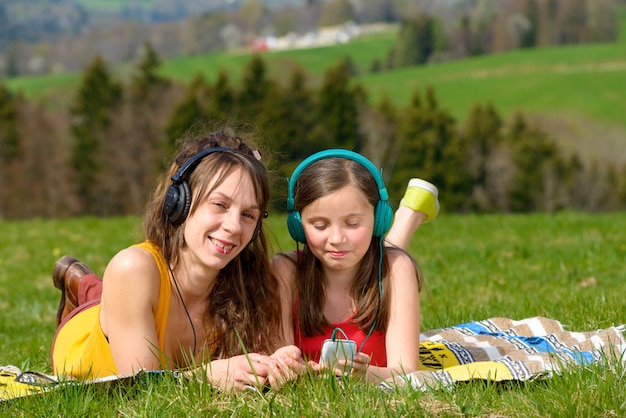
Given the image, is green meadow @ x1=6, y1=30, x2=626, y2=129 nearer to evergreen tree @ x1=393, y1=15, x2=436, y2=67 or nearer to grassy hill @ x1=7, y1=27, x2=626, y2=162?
grassy hill @ x1=7, y1=27, x2=626, y2=162

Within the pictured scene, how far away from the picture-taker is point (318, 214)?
14.9 ft

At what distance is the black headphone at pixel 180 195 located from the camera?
14.4ft

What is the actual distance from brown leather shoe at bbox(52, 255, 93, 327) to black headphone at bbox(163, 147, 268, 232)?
164cm

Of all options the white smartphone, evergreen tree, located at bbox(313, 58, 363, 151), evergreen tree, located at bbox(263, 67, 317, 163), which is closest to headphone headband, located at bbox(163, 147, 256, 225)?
the white smartphone

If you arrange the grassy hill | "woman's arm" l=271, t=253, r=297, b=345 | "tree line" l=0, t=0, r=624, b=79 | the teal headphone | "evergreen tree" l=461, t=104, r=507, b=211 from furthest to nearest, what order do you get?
"tree line" l=0, t=0, r=624, b=79, the grassy hill, "evergreen tree" l=461, t=104, r=507, b=211, "woman's arm" l=271, t=253, r=297, b=345, the teal headphone

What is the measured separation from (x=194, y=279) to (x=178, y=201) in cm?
48

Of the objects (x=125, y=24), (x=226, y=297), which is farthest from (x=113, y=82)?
(x=125, y=24)

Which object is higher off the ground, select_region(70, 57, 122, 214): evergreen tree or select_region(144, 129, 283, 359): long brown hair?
select_region(144, 129, 283, 359): long brown hair

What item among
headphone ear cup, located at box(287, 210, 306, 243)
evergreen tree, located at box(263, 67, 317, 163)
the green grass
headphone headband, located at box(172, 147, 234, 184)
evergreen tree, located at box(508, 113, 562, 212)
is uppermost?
headphone headband, located at box(172, 147, 234, 184)

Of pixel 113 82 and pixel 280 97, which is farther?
pixel 113 82

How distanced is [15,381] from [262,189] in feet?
5.20

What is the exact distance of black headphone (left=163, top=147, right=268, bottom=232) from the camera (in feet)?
14.4

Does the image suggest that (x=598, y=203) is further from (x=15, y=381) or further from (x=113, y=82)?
(x=15, y=381)

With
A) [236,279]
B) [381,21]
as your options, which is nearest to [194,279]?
[236,279]
